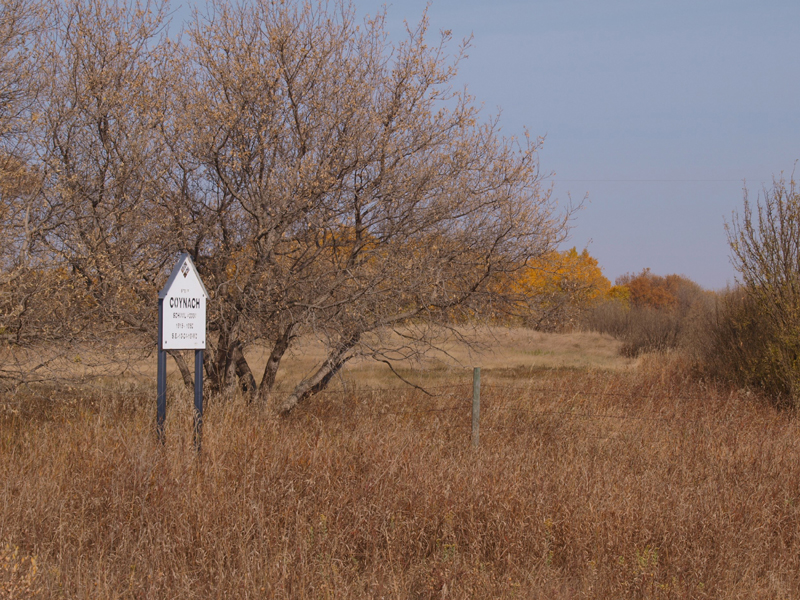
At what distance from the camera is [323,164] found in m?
7.06

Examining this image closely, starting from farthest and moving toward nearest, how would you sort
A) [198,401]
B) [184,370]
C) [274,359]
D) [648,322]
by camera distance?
[648,322]
[274,359]
[184,370]
[198,401]

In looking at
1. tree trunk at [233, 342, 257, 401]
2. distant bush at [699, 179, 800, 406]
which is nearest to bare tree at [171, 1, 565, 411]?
tree trunk at [233, 342, 257, 401]

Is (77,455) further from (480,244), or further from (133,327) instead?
(480,244)

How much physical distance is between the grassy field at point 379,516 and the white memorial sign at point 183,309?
81cm

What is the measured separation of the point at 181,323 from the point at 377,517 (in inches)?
85.5

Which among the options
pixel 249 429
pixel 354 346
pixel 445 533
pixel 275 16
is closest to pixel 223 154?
pixel 275 16

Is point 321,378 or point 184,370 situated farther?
point 321,378

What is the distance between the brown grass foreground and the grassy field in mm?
16

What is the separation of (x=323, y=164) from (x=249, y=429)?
314 centimetres

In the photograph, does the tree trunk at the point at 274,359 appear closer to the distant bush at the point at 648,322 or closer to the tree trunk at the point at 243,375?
the tree trunk at the point at 243,375

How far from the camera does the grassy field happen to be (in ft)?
11.5

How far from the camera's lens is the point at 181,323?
16.2 feet

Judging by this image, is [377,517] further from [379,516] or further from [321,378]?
[321,378]

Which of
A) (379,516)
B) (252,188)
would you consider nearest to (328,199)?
(252,188)
